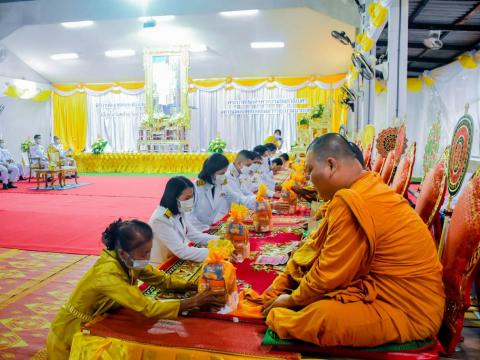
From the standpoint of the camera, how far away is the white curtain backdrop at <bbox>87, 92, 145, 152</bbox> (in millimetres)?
15500

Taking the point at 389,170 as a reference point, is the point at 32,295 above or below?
below

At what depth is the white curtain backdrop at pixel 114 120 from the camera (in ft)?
50.9


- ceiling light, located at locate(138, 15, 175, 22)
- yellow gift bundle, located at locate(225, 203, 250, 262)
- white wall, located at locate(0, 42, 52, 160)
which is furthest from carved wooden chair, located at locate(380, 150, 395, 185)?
white wall, located at locate(0, 42, 52, 160)

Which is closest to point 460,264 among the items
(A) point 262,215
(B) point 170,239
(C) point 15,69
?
(B) point 170,239

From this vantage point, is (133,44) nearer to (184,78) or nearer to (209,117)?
(184,78)

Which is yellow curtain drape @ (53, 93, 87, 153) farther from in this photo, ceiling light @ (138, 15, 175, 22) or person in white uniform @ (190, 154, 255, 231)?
person in white uniform @ (190, 154, 255, 231)

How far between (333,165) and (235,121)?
13363 millimetres

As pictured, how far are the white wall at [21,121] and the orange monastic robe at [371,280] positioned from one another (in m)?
14.6

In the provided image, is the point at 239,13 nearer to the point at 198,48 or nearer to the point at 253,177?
the point at 198,48

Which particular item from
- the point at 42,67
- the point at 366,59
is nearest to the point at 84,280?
the point at 366,59

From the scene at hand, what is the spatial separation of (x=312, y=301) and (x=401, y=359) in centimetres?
33

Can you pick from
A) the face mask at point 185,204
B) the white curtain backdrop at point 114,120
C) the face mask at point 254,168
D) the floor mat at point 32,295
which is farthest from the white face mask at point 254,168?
the white curtain backdrop at point 114,120

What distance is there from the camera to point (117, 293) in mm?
1580

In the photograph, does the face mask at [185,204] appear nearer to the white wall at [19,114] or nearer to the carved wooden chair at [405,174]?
the carved wooden chair at [405,174]
